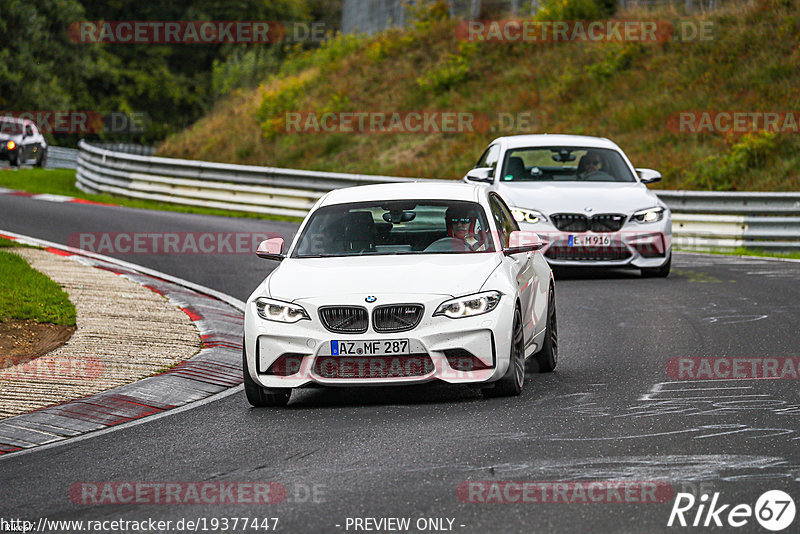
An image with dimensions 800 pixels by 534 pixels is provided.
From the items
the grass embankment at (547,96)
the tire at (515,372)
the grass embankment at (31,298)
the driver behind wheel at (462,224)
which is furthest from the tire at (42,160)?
the tire at (515,372)

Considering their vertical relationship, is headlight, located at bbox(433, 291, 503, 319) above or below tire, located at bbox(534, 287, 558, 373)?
above

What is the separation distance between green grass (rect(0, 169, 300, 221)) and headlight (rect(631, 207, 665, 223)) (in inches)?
405

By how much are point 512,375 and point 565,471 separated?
2135 mm

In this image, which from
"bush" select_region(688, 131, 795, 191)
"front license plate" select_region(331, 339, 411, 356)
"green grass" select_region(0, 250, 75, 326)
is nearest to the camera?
"front license plate" select_region(331, 339, 411, 356)

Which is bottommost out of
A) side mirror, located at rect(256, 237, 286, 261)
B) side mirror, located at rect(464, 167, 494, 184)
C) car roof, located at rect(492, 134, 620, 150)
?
side mirror, located at rect(256, 237, 286, 261)

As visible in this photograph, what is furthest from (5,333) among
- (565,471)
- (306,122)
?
(306,122)

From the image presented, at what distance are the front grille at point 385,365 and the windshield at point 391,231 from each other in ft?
3.90

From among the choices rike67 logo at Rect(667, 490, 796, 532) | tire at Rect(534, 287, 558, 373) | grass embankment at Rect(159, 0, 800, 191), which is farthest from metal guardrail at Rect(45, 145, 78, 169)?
rike67 logo at Rect(667, 490, 796, 532)

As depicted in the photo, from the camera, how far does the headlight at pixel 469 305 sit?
8.33 meters

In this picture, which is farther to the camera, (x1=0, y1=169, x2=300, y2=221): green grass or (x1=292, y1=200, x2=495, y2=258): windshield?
(x1=0, y1=169, x2=300, y2=221): green grass

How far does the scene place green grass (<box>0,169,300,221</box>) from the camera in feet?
86.7

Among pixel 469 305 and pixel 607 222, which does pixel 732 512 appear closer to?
pixel 469 305

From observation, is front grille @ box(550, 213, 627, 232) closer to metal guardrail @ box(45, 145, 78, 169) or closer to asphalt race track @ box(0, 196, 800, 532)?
asphalt race track @ box(0, 196, 800, 532)

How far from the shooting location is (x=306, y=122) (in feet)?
123
